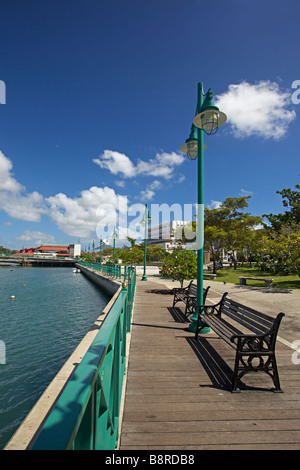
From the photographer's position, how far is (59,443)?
0.79m

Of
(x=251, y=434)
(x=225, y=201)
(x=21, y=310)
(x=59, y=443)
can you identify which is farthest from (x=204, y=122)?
(x=225, y=201)

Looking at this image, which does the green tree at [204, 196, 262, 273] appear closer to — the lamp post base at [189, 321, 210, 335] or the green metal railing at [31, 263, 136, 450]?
the lamp post base at [189, 321, 210, 335]

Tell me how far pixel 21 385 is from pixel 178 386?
506 cm

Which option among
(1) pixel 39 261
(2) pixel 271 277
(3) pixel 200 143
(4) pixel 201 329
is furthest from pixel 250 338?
(1) pixel 39 261

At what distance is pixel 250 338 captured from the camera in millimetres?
3348

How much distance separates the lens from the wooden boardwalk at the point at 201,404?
2371 millimetres

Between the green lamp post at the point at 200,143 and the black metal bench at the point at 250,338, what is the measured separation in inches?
19.2

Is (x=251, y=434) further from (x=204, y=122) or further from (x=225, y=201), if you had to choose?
(x=225, y=201)

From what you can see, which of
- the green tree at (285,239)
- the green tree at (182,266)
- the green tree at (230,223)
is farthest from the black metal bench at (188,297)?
the green tree at (230,223)

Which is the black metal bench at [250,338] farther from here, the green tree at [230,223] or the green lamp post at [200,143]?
the green tree at [230,223]

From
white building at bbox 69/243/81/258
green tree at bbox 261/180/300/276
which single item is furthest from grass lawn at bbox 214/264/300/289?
white building at bbox 69/243/81/258

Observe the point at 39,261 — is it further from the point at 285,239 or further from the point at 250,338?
the point at 250,338

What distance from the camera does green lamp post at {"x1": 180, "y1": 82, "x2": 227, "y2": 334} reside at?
5.20 m

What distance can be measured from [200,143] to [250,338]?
14.1 feet
